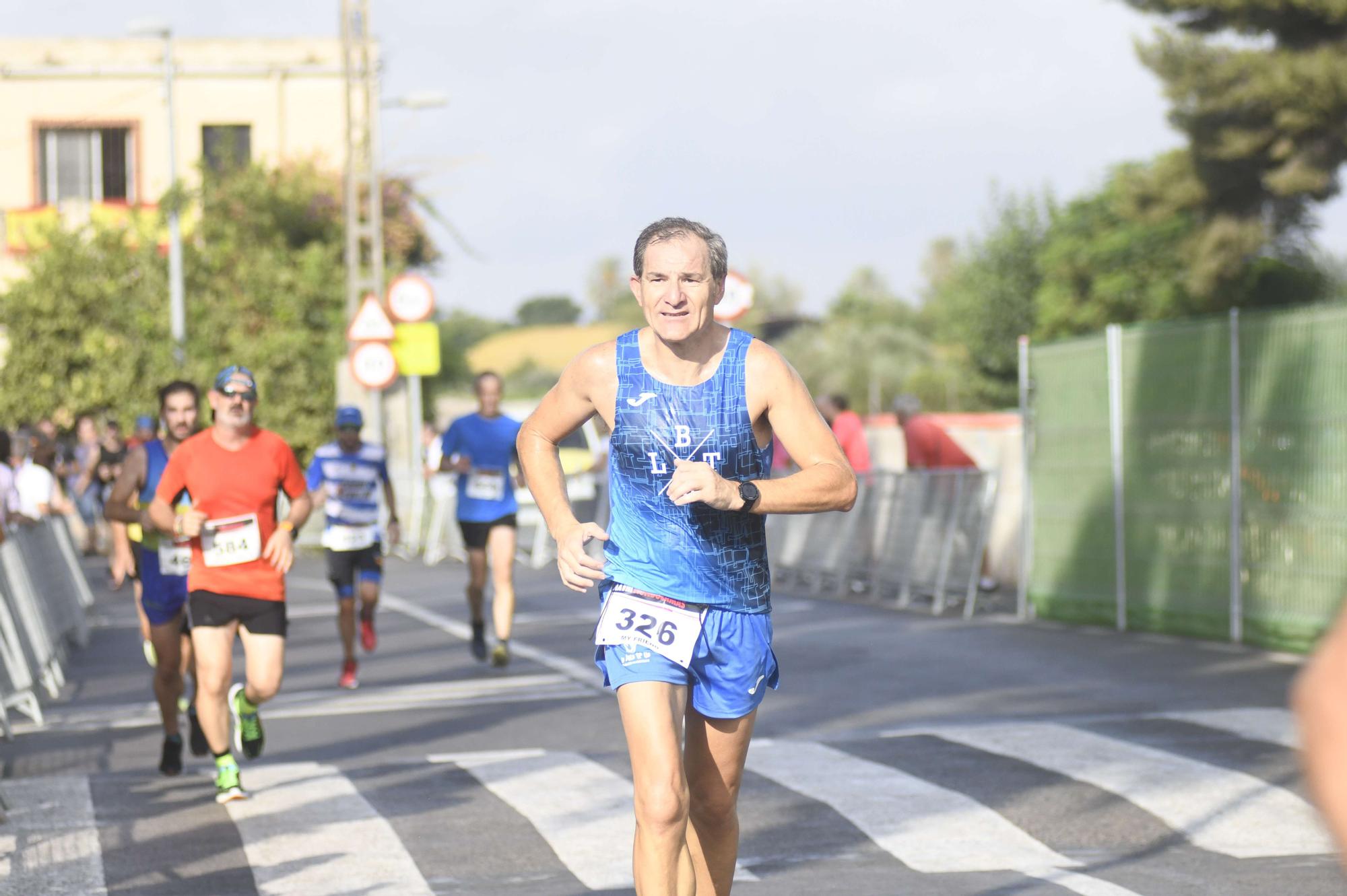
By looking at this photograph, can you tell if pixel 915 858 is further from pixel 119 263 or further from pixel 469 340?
pixel 469 340

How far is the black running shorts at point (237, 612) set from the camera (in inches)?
333

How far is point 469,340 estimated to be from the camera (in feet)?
160

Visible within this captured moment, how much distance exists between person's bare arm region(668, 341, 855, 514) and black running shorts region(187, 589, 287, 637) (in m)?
4.04

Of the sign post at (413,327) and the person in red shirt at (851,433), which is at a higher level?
the sign post at (413,327)

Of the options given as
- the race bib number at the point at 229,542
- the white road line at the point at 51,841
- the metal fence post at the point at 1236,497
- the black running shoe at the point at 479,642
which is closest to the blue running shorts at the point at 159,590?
the white road line at the point at 51,841

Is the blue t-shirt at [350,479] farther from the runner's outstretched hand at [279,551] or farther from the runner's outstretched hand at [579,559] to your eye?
the runner's outstretched hand at [579,559]

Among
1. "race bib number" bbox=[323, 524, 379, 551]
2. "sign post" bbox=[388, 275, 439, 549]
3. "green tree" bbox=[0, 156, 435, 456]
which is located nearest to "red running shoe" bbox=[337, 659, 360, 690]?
"race bib number" bbox=[323, 524, 379, 551]

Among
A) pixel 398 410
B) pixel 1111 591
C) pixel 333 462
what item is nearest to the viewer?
pixel 333 462

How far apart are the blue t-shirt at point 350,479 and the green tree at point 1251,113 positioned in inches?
997

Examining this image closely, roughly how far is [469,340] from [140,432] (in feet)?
93.7

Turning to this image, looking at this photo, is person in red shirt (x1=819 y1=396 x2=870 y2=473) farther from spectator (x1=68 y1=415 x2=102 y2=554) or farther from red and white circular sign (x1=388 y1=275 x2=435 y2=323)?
spectator (x1=68 y1=415 x2=102 y2=554)

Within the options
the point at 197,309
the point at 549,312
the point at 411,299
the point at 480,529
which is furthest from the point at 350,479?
the point at 549,312

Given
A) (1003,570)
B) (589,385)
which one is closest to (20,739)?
(589,385)

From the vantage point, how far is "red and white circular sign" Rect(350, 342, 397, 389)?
88.3ft
